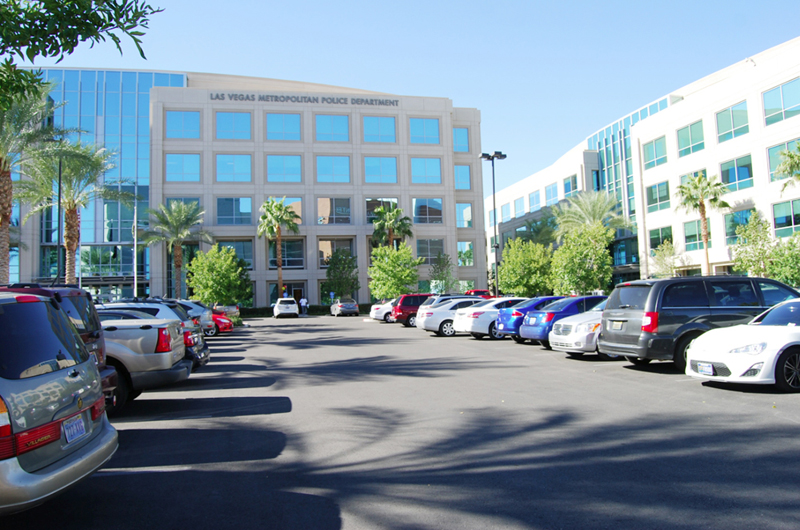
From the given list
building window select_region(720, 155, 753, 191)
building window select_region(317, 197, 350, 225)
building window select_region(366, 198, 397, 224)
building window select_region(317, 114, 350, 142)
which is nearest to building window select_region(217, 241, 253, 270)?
building window select_region(317, 197, 350, 225)

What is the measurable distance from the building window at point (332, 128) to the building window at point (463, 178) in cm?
1185

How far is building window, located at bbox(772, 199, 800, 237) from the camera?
1235 inches

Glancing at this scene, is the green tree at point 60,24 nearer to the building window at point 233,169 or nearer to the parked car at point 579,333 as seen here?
the parked car at point 579,333

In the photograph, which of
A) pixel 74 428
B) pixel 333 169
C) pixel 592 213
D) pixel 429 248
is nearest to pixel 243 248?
pixel 333 169

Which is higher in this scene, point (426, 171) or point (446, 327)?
point (426, 171)

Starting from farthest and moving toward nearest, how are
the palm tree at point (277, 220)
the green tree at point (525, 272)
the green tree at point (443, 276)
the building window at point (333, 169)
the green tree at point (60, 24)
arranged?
1. the building window at point (333, 169)
2. the green tree at point (443, 276)
3. the palm tree at point (277, 220)
4. the green tree at point (525, 272)
5. the green tree at point (60, 24)

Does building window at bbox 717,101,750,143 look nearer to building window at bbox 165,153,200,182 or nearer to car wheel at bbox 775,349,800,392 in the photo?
car wheel at bbox 775,349,800,392

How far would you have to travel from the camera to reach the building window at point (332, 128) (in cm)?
5531

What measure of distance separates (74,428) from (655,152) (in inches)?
1758

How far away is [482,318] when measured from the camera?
19781 millimetres

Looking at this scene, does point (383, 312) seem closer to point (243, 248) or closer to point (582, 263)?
point (582, 263)

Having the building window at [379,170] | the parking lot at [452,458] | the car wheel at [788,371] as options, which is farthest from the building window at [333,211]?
the car wheel at [788,371]

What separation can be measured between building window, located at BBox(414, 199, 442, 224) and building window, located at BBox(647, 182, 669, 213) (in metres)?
20.0

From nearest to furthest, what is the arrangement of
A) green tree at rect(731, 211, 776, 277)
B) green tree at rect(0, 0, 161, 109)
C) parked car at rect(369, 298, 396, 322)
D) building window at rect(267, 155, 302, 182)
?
1. green tree at rect(0, 0, 161, 109)
2. green tree at rect(731, 211, 776, 277)
3. parked car at rect(369, 298, 396, 322)
4. building window at rect(267, 155, 302, 182)
